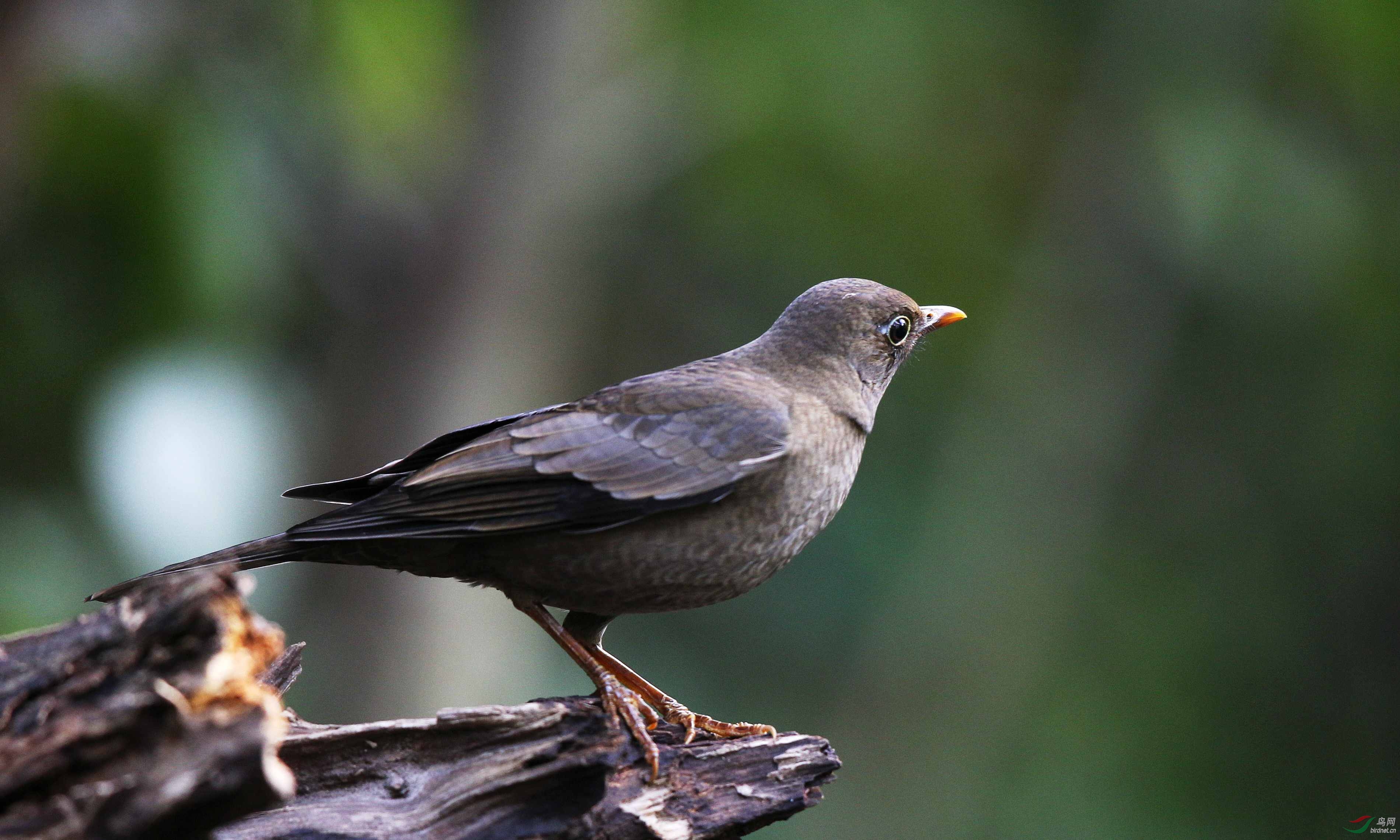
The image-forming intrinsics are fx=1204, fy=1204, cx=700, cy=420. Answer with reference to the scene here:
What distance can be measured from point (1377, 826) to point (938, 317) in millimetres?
6604

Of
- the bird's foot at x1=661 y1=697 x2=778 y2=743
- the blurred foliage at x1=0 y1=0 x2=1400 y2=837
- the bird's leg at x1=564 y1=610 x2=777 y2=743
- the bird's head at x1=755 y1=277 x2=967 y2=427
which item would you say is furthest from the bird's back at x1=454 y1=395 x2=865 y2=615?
the blurred foliage at x1=0 y1=0 x2=1400 y2=837

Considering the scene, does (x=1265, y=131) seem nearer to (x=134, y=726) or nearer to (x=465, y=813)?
(x=465, y=813)

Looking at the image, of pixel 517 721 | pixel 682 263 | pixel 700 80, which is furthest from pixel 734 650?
pixel 517 721

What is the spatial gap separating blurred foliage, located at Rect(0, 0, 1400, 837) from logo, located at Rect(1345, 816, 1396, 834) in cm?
80

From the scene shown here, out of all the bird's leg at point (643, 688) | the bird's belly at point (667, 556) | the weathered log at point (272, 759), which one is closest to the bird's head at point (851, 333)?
the bird's belly at point (667, 556)

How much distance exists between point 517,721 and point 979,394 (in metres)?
8.60

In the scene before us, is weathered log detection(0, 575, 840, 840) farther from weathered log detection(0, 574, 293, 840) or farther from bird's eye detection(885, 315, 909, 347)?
bird's eye detection(885, 315, 909, 347)

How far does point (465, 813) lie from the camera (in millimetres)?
3609

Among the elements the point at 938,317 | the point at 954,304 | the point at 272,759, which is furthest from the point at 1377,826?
the point at 272,759

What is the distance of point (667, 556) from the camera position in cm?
437

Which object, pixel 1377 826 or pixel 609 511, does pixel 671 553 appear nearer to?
pixel 609 511

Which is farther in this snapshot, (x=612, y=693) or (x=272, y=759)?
(x=612, y=693)

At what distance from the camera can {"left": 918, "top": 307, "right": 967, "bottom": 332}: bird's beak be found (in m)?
5.62

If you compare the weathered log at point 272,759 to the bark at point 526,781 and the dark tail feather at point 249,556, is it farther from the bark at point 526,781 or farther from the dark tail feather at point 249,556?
the dark tail feather at point 249,556
